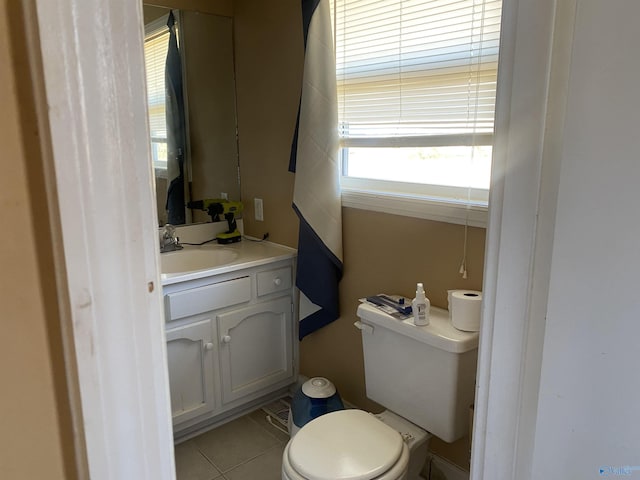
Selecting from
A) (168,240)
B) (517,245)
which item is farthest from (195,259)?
(517,245)

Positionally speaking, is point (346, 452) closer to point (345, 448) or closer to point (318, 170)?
point (345, 448)

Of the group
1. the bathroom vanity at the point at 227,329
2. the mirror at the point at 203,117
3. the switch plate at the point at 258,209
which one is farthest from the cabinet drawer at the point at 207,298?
the mirror at the point at 203,117

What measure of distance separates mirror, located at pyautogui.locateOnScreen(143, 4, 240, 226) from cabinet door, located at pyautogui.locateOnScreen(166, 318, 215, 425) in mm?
675

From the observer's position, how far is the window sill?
154cm

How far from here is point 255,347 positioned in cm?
220

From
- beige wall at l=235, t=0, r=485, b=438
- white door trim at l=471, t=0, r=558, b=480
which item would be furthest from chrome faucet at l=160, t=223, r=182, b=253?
white door trim at l=471, t=0, r=558, b=480

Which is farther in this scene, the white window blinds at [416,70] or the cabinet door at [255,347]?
the cabinet door at [255,347]

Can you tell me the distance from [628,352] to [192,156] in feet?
6.86

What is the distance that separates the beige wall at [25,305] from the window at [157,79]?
1.88 m

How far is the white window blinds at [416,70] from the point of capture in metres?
1.47

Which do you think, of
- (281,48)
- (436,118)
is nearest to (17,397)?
(436,118)

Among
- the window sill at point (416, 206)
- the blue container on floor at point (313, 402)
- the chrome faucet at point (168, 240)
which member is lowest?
the blue container on floor at point (313, 402)

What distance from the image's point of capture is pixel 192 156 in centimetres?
242

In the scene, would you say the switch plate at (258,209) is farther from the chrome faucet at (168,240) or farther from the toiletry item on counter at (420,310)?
the toiletry item on counter at (420,310)
